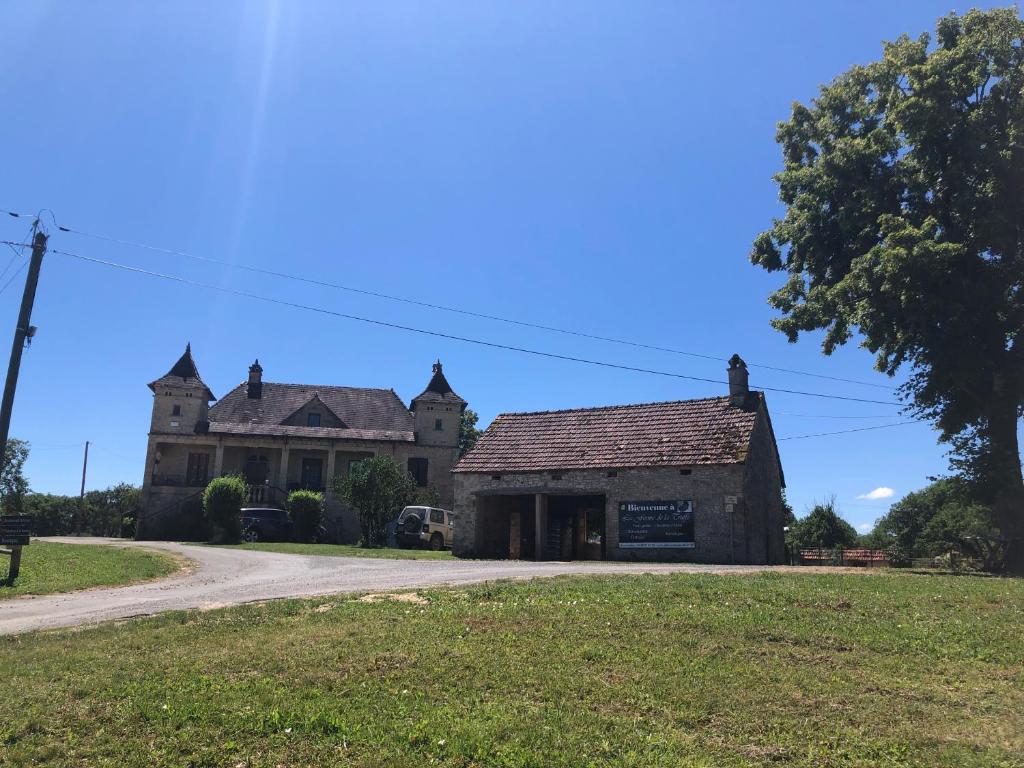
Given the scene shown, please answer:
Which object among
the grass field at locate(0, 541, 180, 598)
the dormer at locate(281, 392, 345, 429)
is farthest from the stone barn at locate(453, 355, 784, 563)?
the dormer at locate(281, 392, 345, 429)

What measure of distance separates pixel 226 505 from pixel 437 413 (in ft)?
67.9

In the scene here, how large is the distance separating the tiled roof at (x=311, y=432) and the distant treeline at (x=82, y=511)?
15986 mm

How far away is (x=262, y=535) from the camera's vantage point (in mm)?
38031

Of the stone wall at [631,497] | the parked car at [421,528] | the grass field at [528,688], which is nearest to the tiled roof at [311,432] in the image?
the parked car at [421,528]

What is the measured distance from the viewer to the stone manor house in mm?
48062

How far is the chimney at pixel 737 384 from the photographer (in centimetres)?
2892

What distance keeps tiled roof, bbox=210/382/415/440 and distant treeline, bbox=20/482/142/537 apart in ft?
50.2

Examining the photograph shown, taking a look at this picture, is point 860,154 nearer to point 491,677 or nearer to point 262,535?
point 491,677

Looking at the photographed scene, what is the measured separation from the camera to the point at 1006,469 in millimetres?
23469

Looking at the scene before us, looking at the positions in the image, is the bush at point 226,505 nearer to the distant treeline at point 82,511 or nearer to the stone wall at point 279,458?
the stone wall at point 279,458

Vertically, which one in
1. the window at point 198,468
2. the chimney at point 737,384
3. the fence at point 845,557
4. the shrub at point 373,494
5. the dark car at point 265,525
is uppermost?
the chimney at point 737,384

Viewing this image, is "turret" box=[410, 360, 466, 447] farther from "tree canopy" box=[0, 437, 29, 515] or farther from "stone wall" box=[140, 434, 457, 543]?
"tree canopy" box=[0, 437, 29, 515]

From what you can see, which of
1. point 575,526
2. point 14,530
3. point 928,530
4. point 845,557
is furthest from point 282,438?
point 928,530

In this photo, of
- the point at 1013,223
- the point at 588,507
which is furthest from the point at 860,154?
the point at 588,507
